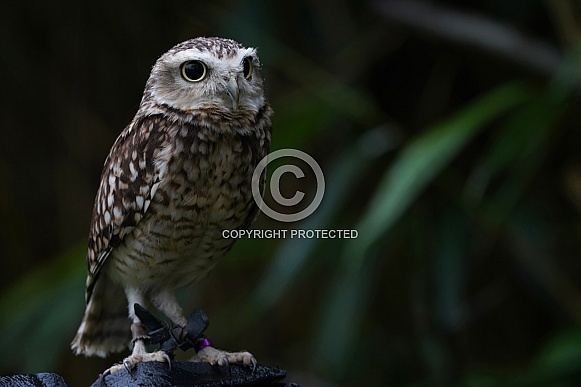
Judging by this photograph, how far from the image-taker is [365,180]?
2809 mm

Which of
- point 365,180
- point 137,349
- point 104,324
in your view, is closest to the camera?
point 137,349

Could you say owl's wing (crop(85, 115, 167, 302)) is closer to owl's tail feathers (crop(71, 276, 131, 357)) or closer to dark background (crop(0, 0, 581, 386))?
owl's tail feathers (crop(71, 276, 131, 357))

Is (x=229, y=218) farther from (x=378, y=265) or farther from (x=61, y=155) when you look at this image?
(x=61, y=155)

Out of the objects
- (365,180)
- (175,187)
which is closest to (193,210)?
(175,187)

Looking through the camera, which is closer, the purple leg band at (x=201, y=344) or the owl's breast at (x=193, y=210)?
the purple leg band at (x=201, y=344)

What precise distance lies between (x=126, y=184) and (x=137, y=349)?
0.78 ft

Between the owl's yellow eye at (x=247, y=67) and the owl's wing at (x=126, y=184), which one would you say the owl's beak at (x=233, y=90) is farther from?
the owl's wing at (x=126, y=184)

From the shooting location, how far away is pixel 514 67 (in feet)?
8.15

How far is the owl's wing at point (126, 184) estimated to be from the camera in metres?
1.15

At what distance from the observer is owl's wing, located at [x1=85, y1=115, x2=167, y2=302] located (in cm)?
115

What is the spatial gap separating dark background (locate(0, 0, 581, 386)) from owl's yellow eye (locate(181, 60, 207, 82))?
37.3 inches

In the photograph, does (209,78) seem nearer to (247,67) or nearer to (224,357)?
(247,67)

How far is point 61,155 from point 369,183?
51.8 inches

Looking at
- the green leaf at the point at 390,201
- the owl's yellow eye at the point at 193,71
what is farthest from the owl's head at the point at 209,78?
the green leaf at the point at 390,201
